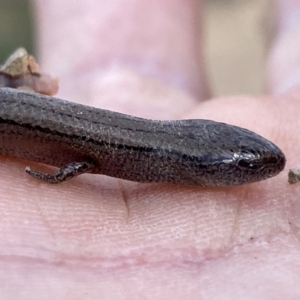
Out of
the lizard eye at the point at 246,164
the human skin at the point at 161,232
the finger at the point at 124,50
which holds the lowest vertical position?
the human skin at the point at 161,232

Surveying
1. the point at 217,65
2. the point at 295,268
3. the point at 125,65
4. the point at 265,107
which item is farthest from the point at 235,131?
the point at 217,65

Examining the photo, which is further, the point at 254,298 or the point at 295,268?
the point at 295,268

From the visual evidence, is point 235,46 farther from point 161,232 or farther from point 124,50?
point 161,232

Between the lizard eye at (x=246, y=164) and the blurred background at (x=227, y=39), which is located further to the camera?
the blurred background at (x=227, y=39)

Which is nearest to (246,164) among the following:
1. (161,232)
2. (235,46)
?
(161,232)

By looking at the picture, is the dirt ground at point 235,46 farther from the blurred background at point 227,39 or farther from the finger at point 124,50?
the finger at point 124,50

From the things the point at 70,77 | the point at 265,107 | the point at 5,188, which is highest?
the point at 70,77

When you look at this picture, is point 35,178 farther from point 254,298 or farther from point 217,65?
point 217,65

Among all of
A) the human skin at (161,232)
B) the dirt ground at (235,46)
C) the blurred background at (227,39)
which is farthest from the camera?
the dirt ground at (235,46)

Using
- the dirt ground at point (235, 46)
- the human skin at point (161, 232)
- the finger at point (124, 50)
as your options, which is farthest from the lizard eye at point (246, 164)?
the dirt ground at point (235, 46)
